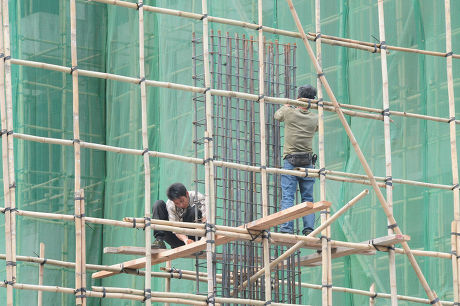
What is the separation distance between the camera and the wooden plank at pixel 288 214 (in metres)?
11.1

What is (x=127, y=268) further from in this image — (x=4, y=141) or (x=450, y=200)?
(x=450, y=200)

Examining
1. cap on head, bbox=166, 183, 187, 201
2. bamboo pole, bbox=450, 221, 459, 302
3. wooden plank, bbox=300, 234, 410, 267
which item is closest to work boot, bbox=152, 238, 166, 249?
cap on head, bbox=166, 183, 187, 201

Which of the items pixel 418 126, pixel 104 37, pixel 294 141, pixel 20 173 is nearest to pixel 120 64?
pixel 104 37

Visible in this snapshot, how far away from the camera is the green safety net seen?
48.3 ft

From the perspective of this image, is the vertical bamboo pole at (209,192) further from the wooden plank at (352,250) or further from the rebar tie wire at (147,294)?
the wooden plank at (352,250)

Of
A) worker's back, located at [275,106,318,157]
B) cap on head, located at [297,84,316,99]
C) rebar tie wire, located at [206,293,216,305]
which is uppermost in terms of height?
cap on head, located at [297,84,316,99]

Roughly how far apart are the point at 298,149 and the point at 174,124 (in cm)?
478

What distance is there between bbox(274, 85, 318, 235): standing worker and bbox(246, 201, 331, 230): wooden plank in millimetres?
751

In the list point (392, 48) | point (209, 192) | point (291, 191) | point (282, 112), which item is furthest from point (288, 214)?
point (392, 48)

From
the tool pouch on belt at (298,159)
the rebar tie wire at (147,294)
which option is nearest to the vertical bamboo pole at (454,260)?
the tool pouch on belt at (298,159)

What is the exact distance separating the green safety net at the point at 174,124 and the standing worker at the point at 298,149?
7.96 feet

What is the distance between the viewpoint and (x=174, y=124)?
16.9m

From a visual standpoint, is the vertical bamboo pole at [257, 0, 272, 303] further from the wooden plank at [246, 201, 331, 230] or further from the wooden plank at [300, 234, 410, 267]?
the wooden plank at [300, 234, 410, 267]

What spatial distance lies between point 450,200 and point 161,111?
4.37m
